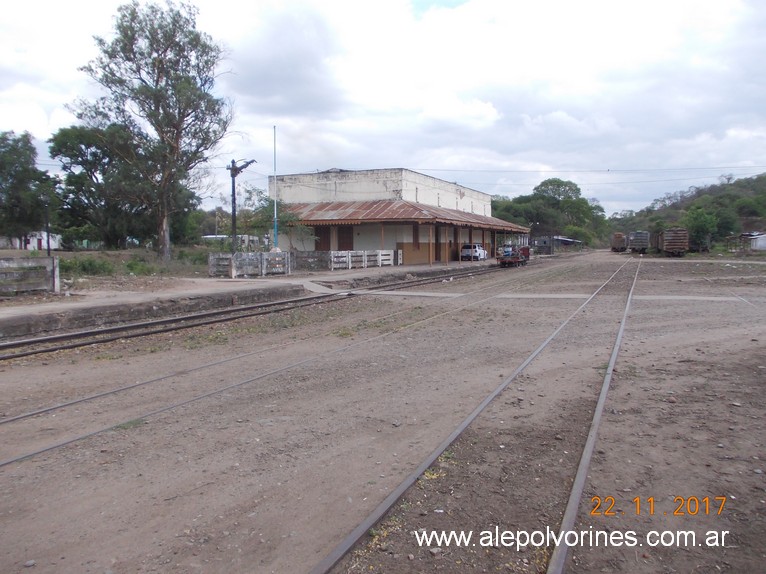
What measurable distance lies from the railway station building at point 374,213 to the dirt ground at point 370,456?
28.6m

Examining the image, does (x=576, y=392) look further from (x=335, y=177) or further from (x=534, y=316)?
(x=335, y=177)

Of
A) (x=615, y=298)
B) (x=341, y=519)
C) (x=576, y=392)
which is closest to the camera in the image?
(x=341, y=519)

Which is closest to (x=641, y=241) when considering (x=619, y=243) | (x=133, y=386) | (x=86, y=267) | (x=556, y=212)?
(x=619, y=243)

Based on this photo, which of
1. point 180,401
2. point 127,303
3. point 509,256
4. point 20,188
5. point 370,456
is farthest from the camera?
point 20,188

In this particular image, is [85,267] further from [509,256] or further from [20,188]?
[20,188]

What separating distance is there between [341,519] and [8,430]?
4.03 meters

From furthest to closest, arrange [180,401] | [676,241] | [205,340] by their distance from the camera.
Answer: [676,241] < [205,340] < [180,401]

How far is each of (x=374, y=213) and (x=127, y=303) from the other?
83.5 ft

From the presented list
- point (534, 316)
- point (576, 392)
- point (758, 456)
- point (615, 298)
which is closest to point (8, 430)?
point (576, 392)

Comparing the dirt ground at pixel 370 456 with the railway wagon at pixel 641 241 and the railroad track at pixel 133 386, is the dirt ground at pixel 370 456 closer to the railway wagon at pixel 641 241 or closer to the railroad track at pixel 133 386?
the railroad track at pixel 133 386

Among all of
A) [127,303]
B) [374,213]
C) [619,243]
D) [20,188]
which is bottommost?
[127,303]

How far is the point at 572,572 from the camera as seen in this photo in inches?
126

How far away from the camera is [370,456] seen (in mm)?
4887

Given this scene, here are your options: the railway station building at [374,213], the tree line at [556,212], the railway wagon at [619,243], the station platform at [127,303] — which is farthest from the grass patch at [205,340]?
the tree line at [556,212]
